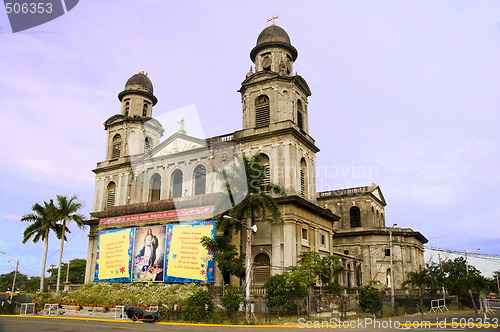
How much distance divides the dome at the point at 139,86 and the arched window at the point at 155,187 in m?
11.4

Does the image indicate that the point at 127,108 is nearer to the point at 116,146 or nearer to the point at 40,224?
the point at 116,146

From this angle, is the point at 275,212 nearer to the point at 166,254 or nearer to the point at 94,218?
the point at 166,254

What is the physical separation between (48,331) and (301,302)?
16022mm

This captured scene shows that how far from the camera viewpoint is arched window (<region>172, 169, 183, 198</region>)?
38.9 metres

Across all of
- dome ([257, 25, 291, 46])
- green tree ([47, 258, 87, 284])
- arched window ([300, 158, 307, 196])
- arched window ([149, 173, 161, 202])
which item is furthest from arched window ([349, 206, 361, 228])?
green tree ([47, 258, 87, 284])

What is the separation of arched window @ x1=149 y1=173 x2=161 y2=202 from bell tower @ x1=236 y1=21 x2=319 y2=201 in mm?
10248

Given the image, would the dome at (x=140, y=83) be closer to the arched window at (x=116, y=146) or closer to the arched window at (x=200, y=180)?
the arched window at (x=116, y=146)

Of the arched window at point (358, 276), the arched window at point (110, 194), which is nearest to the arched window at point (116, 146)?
the arched window at point (110, 194)

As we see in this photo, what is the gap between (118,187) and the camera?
43469mm

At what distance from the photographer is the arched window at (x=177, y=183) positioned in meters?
38.9

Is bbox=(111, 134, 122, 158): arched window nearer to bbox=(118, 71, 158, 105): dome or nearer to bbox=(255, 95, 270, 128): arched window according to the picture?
bbox=(118, 71, 158, 105): dome

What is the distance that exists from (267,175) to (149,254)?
38.9 feet

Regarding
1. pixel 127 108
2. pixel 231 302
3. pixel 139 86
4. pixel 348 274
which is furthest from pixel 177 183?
pixel 348 274

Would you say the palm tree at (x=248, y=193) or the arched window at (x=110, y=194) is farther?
the arched window at (x=110, y=194)
